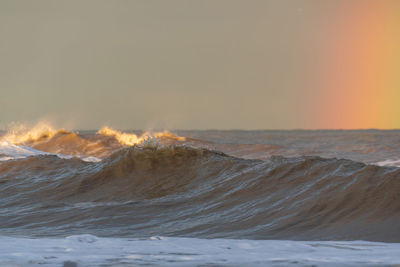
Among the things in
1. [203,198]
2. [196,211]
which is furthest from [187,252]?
[203,198]

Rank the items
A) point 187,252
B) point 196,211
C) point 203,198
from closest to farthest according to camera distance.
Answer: point 187,252
point 196,211
point 203,198

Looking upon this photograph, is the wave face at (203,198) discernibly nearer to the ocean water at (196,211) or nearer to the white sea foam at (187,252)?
the ocean water at (196,211)

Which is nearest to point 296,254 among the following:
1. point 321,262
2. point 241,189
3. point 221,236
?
point 321,262

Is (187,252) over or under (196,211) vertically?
under

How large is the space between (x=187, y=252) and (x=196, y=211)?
1931 mm

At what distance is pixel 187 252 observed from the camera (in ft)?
13.4

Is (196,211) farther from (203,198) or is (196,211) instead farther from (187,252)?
(187,252)

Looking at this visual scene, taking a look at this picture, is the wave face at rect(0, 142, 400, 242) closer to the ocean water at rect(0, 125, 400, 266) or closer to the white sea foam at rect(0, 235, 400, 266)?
the ocean water at rect(0, 125, 400, 266)

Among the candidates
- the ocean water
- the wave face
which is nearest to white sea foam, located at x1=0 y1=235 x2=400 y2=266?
the ocean water

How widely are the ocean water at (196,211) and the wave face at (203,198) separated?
13mm

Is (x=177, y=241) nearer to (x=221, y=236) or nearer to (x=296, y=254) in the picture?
(x=221, y=236)

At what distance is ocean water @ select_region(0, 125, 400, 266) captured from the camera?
13.1 ft

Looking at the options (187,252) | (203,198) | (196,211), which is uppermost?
(203,198)

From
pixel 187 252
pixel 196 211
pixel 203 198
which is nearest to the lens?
pixel 187 252
